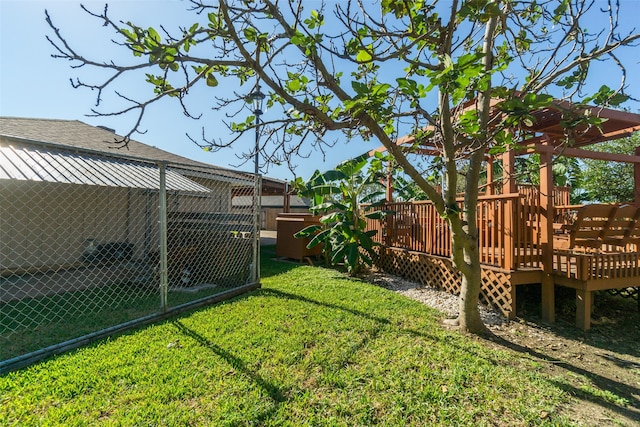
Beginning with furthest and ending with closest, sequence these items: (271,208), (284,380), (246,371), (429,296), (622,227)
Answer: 1. (271,208)
2. (429,296)
3. (622,227)
4. (246,371)
5. (284,380)

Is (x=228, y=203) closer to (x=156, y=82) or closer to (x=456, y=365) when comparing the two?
(x=156, y=82)

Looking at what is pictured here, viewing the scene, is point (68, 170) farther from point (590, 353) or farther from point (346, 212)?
point (590, 353)

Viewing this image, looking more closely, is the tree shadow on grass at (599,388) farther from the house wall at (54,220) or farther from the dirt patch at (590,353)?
the house wall at (54,220)

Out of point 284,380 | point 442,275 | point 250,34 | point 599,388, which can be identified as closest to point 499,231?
point 442,275

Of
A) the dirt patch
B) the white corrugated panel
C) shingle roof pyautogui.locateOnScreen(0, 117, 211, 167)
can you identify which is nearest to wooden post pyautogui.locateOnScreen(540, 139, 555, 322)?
the dirt patch

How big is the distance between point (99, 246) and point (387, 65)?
857cm

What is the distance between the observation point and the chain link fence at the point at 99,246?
409 centimetres

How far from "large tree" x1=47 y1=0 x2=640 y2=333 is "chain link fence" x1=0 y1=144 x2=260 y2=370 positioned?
163 cm

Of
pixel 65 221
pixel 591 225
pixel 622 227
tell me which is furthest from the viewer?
pixel 65 221

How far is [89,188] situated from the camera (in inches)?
329

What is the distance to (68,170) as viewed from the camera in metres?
4.98

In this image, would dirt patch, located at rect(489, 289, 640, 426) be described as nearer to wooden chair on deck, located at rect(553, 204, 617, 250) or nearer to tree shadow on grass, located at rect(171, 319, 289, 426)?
wooden chair on deck, located at rect(553, 204, 617, 250)

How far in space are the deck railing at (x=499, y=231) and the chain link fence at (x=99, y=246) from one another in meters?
3.67

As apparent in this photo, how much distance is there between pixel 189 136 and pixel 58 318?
357 cm
